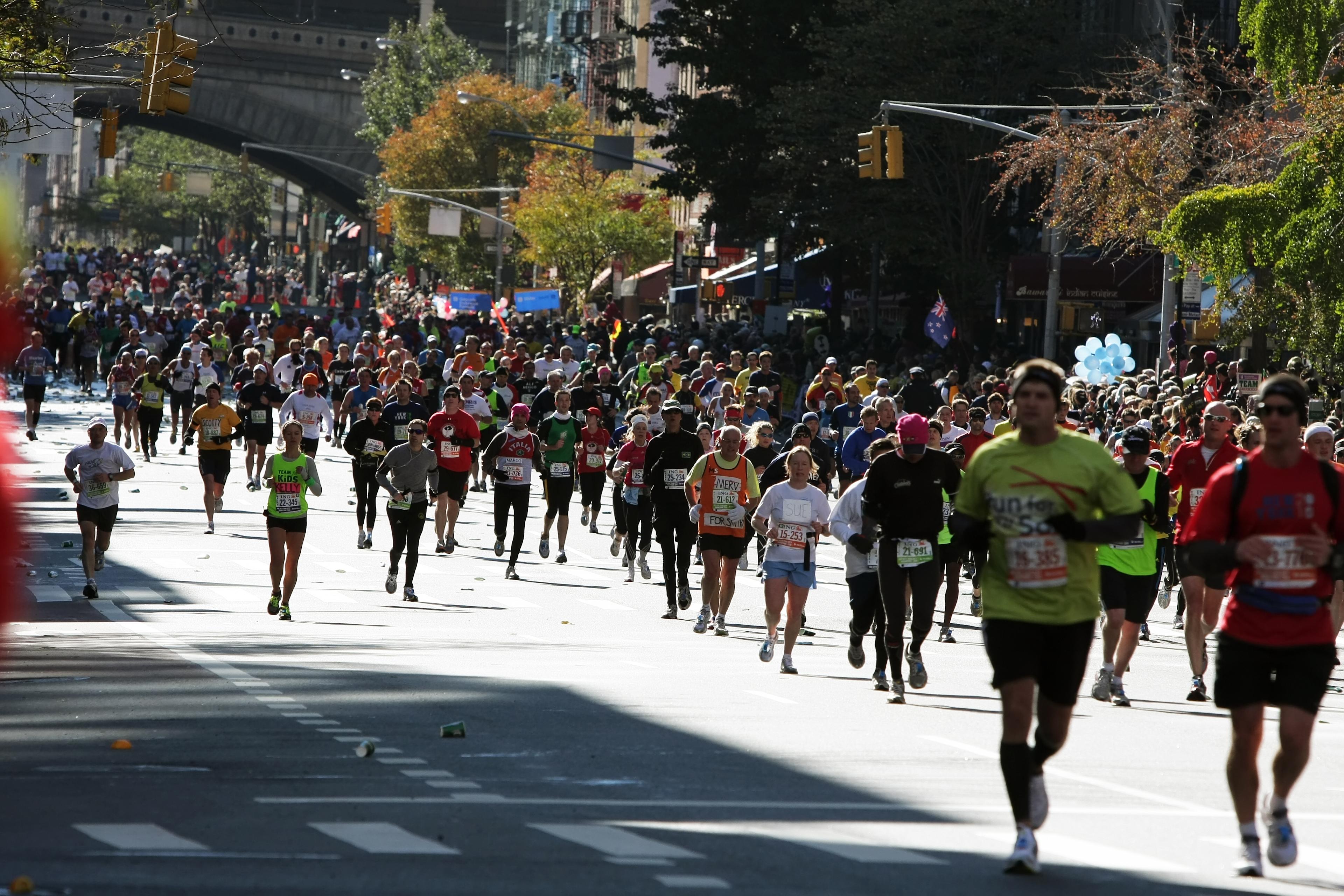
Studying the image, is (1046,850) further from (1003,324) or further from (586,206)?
(586,206)

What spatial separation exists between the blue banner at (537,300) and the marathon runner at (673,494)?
40.5 metres

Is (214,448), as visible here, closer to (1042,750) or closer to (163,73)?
(163,73)

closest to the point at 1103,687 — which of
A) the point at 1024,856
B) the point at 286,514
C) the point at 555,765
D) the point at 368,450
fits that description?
the point at 555,765

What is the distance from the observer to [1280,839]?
739cm

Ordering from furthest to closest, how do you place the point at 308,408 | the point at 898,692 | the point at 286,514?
the point at 308,408 < the point at 286,514 < the point at 898,692

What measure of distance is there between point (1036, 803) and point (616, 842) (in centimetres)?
154

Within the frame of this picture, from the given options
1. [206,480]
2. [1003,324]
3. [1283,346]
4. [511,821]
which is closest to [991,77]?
[1003,324]

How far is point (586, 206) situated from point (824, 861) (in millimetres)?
63865

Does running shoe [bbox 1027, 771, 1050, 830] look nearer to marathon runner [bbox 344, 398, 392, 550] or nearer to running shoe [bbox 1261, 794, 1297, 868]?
running shoe [bbox 1261, 794, 1297, 868]

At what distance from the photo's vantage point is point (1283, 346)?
26656 mm

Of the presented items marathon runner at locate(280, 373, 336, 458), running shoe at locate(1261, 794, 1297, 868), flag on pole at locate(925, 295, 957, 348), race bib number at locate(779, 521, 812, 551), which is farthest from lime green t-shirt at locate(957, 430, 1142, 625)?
flag on pole at locate(925, 295, 957, 348)

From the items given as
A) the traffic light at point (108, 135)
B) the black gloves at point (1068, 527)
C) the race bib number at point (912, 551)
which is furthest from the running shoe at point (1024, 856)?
the traffic light at point (108, 135)

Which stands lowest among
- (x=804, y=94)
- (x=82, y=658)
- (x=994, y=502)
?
(x=82, y=658)

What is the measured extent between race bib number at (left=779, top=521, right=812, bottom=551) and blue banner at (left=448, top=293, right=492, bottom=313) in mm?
51967
